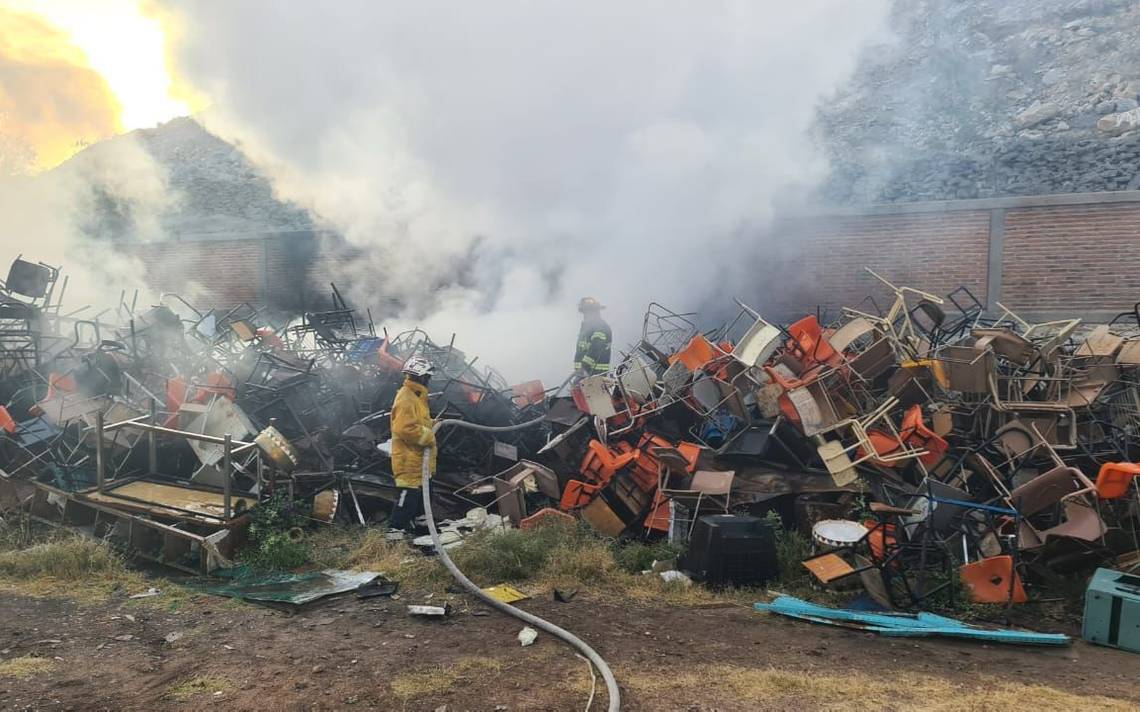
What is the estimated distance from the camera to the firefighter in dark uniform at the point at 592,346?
9.88 meters

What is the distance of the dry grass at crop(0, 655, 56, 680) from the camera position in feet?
14.7

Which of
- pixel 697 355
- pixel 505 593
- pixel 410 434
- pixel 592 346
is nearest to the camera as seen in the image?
pixel 505 593

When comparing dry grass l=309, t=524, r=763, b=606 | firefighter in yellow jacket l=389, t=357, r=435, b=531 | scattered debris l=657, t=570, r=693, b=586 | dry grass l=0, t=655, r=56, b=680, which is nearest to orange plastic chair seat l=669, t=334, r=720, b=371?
dry grass l=309, t=524, r=763, b=606

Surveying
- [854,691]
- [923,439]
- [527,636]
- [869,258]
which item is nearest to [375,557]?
[527,636]

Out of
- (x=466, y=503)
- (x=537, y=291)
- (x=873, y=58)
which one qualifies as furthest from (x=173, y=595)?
(x=873, y=58)

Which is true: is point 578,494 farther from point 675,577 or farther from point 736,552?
point 736,552

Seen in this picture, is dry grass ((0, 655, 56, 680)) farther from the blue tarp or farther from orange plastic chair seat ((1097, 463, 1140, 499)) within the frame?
orange plastic chair seat ((1097, 463, 1140, 499))

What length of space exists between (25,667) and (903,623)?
5705 millimetres

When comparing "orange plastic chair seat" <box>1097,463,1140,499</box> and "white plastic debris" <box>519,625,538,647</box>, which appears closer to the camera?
"white plastic debris" <box>519,625,538,647</box>

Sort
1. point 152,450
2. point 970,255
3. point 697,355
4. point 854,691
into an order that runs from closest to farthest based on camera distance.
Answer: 1. point 854,691
2. point 152,450
3. point 697,355
4. point 970,255

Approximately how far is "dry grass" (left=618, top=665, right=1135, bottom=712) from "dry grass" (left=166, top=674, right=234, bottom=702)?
2.33m

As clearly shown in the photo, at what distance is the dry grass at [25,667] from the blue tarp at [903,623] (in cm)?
476

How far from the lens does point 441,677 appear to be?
14.5 ft

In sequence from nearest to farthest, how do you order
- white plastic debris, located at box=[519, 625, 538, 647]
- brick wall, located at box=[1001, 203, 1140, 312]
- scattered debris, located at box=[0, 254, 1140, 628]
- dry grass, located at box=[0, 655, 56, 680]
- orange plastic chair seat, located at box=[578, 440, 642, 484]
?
dry grass, located at box=[0, 655, 56, 680]
white plastic debris, located at box=[519, 625, 538, 647]
scattered debris, located at box=[0, 254, 1140, 628]
orange plastic chair seat, located at box=[578, 440, 642, 484]
brick wall, located at box=[1001, 203, 1140, 312]
